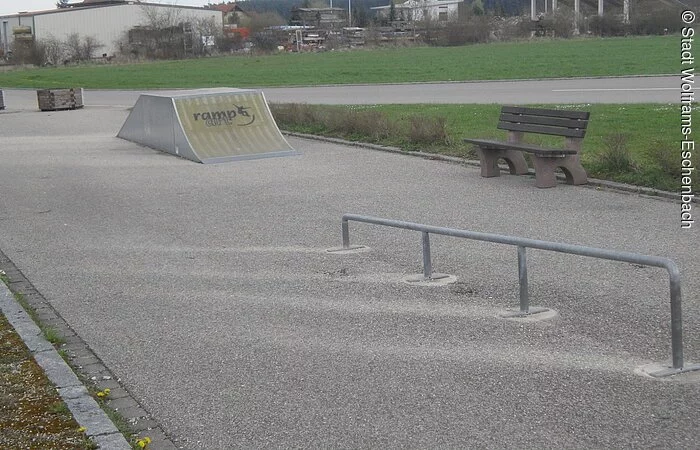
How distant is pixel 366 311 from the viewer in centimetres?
734

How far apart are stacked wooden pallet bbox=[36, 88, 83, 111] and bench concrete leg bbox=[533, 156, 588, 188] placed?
23.5 metres

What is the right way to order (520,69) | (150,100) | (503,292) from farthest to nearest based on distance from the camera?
(520,69)
(150,100)
(503,292)

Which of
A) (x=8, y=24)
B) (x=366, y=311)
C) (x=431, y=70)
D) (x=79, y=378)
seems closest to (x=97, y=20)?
(x=8, y=24)

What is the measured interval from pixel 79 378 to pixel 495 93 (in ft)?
76.7

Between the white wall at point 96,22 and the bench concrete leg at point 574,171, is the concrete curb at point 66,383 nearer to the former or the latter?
the bench concrete leg at point 574,171

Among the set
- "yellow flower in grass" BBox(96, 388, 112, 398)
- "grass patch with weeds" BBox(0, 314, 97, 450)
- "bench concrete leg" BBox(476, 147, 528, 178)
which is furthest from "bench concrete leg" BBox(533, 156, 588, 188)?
"yellow flower in grass" BBox(96, 388, 112, 398)

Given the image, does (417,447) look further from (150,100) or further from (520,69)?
(520,69)

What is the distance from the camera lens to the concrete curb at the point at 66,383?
5.06 m

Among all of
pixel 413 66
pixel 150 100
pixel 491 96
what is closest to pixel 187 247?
pixel 150 100

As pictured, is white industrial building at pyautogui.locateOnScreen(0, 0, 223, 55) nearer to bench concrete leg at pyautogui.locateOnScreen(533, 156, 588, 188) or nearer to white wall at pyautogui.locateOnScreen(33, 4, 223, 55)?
white wall at pyautogui.locateOnScreen(33, 4, 223, 55)

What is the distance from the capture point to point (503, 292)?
7.70 m

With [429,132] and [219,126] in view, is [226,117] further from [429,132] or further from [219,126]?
[429,132]

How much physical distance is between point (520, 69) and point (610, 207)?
28.9 m

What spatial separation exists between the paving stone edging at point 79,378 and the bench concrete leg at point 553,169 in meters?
6.45
